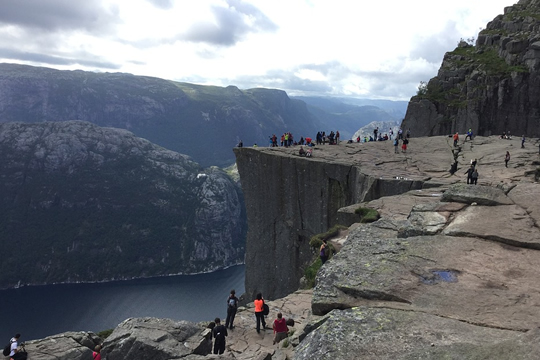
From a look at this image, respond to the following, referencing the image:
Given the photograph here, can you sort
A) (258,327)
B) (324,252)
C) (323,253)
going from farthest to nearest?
(324,252) → (323,253) → (258,327)

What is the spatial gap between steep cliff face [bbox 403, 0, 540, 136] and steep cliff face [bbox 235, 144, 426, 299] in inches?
1320

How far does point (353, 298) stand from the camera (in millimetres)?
10938

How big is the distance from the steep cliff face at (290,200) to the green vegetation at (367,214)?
537 cm

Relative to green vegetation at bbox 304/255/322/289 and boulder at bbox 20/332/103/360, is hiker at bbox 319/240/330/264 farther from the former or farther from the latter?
boulder at bbox 20/332/103/360

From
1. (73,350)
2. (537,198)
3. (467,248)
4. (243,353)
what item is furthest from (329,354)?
(73,350)

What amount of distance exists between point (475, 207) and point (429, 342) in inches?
426

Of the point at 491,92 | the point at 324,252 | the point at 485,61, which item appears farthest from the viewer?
the point at 485,61

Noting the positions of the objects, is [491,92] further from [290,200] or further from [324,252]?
[324,252]

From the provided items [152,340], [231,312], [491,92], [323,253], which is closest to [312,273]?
[323,253]

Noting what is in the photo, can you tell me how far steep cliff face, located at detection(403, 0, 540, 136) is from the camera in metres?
68.2

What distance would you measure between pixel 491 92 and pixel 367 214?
5812cm

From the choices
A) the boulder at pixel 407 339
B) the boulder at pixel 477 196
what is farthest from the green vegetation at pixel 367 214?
the boulder at pixel 407 339

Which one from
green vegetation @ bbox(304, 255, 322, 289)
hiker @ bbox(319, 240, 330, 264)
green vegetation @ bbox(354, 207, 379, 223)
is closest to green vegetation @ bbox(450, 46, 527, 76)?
green vegetation @ bbox(354, 207, 379, 223)

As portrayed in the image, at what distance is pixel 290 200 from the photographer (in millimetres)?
40250
